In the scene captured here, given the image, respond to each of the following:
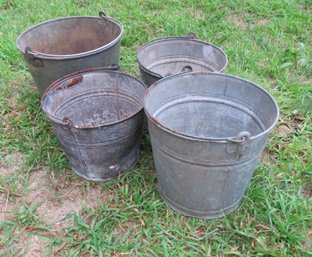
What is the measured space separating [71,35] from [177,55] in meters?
0.92

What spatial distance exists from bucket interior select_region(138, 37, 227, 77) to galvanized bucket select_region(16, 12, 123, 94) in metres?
0.25

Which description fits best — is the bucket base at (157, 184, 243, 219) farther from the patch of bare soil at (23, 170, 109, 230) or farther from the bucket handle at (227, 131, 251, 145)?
the bucket handle at (227, 131, 251, 145)

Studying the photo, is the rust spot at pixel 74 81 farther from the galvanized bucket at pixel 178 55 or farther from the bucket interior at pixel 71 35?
the bucket interior at pixel 71 35

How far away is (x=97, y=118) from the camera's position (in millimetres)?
2771

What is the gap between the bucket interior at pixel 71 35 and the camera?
9.75 feet

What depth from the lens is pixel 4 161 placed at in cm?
263

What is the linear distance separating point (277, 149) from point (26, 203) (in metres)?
1.73

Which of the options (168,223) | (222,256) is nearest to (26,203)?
(168,223)

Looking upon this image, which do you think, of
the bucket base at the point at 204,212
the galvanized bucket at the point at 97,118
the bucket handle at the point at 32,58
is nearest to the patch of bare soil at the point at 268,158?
the bucket base at the point at 204,212

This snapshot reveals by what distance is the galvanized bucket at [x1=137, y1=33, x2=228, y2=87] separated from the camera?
2.78 m

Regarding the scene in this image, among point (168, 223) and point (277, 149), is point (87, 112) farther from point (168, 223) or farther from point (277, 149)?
point (277, 149)

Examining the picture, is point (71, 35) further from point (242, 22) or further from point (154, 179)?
point (242, 22)

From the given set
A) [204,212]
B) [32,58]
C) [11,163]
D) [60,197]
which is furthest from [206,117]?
[11,163]

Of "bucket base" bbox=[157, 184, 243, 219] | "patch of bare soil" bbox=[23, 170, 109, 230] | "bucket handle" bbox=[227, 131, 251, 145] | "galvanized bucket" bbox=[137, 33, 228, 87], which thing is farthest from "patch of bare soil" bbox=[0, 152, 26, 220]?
"bucket handle" bbox=[227, 131, 251, 145]
